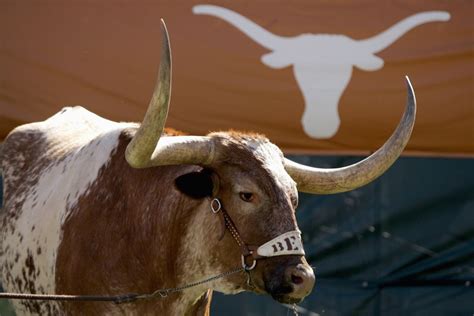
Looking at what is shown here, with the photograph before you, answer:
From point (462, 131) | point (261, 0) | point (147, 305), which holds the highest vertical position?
point (261, 0)

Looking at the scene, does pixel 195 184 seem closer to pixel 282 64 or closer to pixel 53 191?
pixel 53 191

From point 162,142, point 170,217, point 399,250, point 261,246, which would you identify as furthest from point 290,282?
Result: point 399,250

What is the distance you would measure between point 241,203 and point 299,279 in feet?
1.63

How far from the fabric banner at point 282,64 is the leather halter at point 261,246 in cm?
290

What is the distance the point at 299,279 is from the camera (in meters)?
4.72

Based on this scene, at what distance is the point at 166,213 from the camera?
5.16 m

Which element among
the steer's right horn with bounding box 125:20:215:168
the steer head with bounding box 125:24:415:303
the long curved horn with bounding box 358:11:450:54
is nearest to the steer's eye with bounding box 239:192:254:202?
the steer head with bounding box 125:24:415:303

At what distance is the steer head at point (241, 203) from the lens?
4.77m

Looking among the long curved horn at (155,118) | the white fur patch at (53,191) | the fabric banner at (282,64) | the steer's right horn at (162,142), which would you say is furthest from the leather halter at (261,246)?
the fabric banner at (282,64)

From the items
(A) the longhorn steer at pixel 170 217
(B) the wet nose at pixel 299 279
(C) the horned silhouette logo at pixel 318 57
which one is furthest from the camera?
(C) the horned silhouette logo at pixel 318 57

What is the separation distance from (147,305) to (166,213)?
18.6 inches

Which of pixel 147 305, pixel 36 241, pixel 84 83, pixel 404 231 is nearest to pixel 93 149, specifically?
pixel 36 241

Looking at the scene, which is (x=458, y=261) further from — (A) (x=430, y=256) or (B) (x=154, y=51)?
(B) (x=154, y=51)

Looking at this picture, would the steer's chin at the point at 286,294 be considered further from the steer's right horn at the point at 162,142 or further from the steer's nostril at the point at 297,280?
the steer's right horn at the point at 162,142
